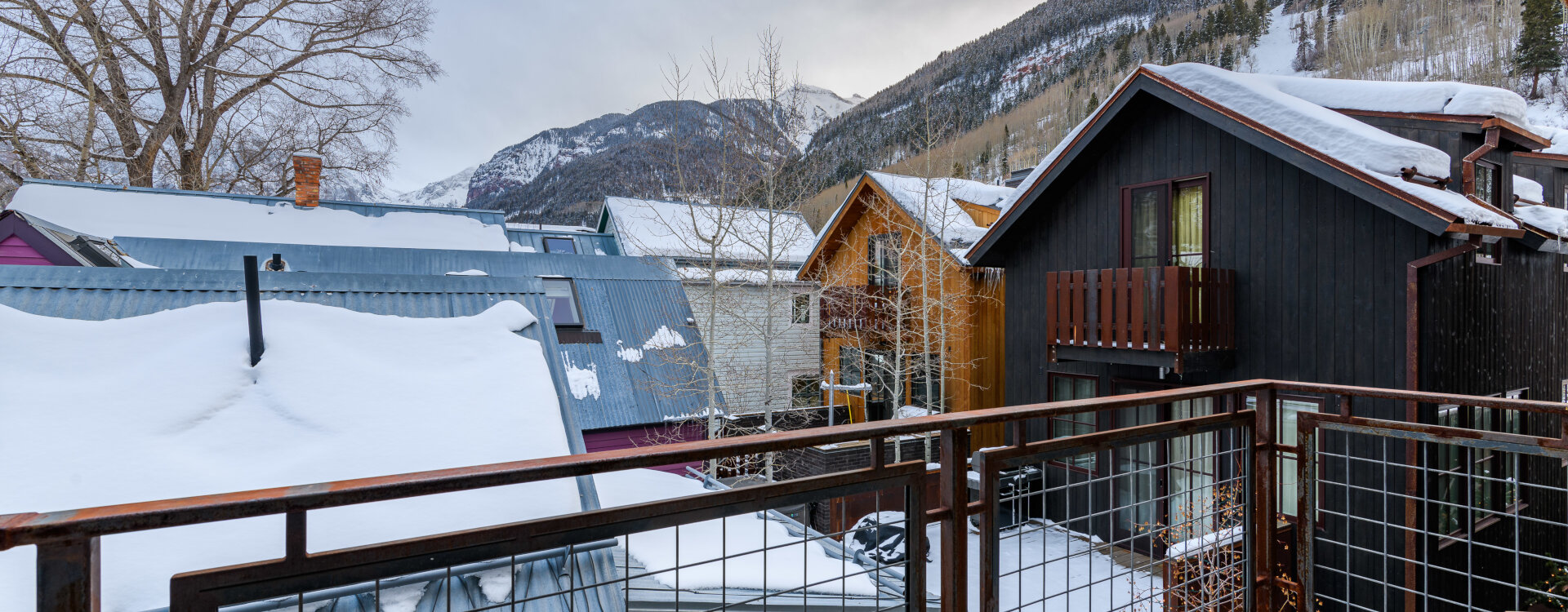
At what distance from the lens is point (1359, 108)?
6.07 meters

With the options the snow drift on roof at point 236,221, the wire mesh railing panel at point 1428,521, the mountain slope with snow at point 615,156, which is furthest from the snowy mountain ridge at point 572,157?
the wire mesh railing panel at point 1428,521

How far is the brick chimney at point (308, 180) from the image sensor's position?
37.8 feet

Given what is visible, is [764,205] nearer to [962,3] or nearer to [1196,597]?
[1196,597]

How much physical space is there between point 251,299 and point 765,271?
11.5 meters

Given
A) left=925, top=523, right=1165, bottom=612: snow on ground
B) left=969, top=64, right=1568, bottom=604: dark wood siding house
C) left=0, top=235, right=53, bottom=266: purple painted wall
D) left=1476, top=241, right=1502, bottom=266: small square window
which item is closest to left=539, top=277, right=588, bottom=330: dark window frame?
left=0, top=235, right=53, bottom=266: purple painted wall

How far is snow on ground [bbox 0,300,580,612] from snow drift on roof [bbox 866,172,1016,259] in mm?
7744

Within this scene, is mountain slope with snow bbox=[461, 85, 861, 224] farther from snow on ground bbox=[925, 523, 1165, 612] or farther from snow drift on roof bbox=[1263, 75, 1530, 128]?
snow on ground bbox=[925, 523, 1165, 612]

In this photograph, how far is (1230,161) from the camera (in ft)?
20.7

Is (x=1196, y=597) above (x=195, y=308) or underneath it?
underneath

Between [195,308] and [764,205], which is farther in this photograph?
[764,205]

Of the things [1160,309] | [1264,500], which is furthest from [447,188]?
[1264,500]

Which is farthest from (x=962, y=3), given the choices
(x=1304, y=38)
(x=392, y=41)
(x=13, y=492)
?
(x=13, y=492)

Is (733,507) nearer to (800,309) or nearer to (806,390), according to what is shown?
(800,309)

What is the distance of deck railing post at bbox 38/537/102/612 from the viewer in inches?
35.2
